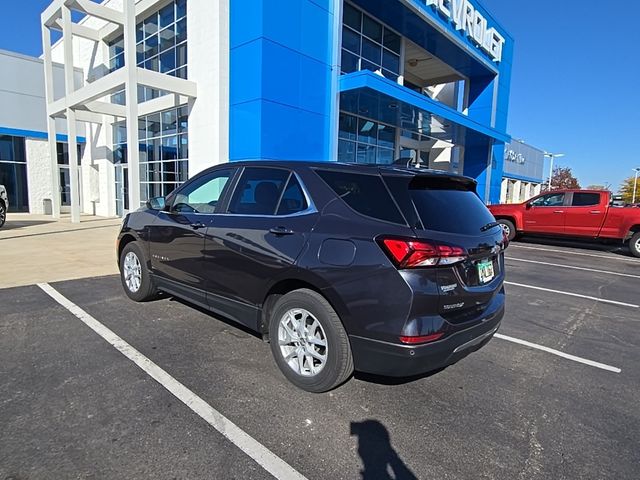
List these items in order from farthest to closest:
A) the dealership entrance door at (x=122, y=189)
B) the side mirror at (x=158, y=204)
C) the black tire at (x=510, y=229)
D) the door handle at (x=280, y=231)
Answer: the dealership entrance door at (x=122, y=189) → the black tire at (x=510, y=229) → the side mirror at (x=158, y=204) → the door handle at (x=280, y=231)

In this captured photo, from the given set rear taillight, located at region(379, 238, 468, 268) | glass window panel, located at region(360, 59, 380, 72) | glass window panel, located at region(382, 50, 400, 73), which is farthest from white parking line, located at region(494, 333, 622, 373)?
glass window panel, located at region(382, 50, 400, 73)

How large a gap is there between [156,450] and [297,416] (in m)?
0.91

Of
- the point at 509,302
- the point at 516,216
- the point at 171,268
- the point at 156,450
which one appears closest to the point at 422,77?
the point at 516,216

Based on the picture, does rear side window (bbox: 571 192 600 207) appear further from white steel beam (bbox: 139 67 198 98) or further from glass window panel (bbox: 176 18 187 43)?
glass window panel (bbox: 176 18 187 43)

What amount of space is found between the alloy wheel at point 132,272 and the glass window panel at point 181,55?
10.7 meters

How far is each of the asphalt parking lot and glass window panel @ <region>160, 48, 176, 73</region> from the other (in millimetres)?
12199

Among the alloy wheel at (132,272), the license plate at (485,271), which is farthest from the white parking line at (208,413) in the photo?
the license plate at (485,271)

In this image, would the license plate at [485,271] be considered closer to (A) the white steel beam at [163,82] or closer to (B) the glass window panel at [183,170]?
(A) the white steel beam at [163,82]

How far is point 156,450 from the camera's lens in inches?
93.6

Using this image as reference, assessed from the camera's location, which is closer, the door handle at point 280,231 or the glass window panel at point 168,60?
the door handle at point 280,231

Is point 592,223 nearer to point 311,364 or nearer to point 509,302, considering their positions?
point 509,302

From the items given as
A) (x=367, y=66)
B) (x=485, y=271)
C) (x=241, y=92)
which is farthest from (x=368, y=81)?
(x=485, y=271)

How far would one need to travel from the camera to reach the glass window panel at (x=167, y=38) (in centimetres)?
1425

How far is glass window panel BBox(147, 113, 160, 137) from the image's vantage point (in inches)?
614
